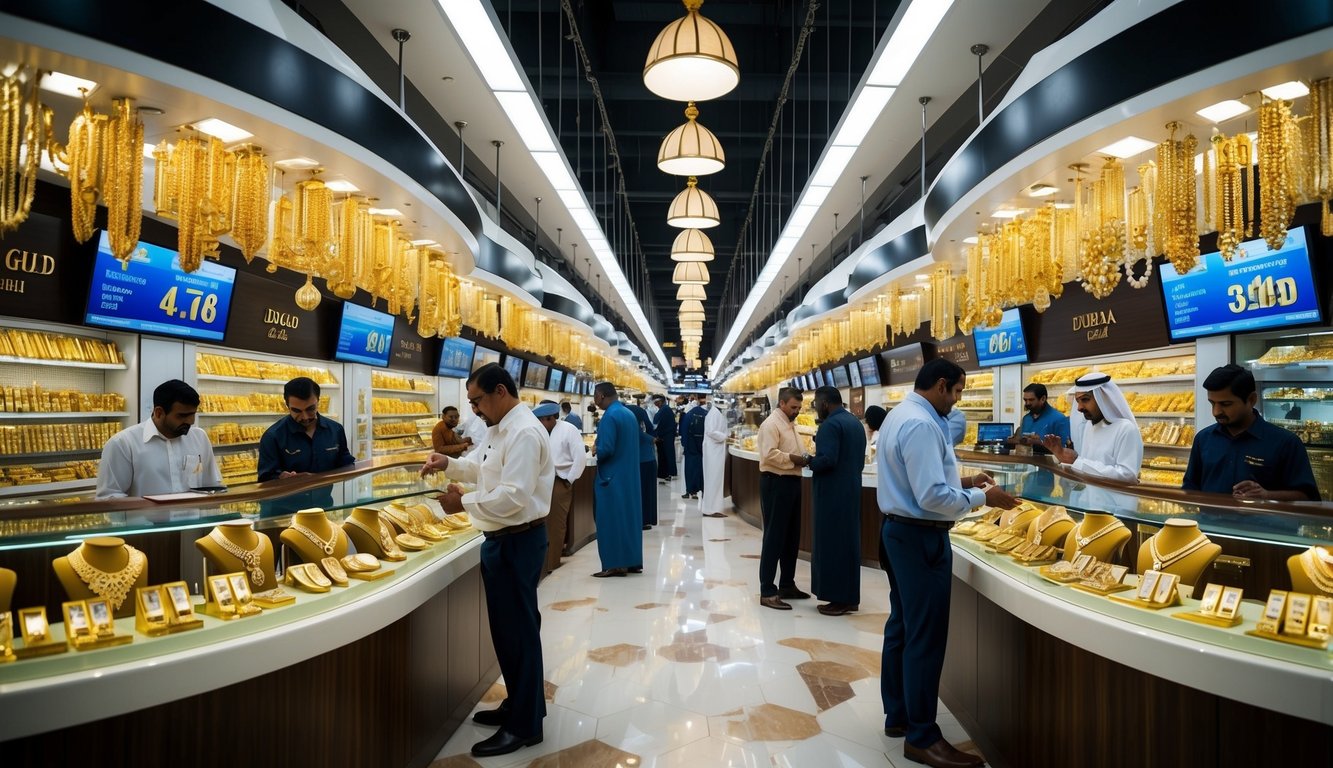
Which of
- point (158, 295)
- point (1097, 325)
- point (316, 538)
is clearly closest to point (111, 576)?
point (316, 538)

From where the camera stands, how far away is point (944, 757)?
11.1 ft

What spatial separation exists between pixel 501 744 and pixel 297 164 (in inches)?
123

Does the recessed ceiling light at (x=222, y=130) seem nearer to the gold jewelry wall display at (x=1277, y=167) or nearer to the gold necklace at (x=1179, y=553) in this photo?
the gold necklace at (x=1179, y=553)

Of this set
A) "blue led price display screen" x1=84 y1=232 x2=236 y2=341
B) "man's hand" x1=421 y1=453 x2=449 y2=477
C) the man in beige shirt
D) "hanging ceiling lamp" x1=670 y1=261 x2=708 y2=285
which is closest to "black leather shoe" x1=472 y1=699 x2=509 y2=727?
"man's hand" x1=421 y1=453 x2=449 y2=477

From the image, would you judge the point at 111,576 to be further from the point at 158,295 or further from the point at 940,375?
the point at 158,295

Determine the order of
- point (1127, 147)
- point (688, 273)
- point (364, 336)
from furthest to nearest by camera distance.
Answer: point (688, 273) < point (364, 336) < point (1127, 147)

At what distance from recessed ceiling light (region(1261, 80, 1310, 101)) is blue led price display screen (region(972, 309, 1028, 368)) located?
5254 millimetres

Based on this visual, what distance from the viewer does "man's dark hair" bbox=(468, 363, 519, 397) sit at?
11.6 ft

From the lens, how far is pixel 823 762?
11.4ft

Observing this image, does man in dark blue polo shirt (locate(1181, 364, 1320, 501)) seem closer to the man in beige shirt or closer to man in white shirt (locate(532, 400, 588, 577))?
the man in beige shirt

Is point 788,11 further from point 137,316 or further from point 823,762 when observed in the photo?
point 823,762

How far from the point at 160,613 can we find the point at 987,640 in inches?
128

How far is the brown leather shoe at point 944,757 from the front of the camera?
11.1 ft

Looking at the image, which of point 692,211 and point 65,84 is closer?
point 65,84
